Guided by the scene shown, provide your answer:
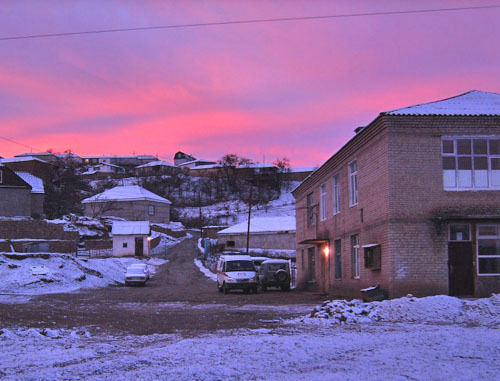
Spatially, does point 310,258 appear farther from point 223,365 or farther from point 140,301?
point 223,365

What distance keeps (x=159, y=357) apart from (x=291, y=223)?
5580cm

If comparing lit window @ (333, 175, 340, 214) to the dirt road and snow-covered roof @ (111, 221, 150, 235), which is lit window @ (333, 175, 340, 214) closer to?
the dirt road

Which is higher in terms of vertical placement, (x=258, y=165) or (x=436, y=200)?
(x=258, y=165)

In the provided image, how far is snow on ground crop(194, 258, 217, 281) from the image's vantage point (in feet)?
151

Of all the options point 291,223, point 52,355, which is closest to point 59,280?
point 52,355

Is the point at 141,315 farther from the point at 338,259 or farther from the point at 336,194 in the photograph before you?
the point at 336,194

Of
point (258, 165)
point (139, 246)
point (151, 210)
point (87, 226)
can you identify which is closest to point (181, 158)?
point (258, 165)

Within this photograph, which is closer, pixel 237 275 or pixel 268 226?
pixel 237 275

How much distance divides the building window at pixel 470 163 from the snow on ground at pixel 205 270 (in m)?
27.1

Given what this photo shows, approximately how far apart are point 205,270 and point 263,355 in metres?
43.0

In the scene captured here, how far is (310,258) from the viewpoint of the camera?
34.8 metres

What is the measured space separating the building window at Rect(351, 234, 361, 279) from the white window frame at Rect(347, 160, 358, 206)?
5.17 feet

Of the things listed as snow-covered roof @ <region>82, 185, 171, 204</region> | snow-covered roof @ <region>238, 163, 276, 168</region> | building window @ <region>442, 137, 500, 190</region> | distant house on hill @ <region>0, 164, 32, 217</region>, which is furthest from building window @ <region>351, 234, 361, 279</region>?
snow-covered roof @ <region>238, 163, 276, 168</region>

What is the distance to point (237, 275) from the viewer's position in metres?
30.8
